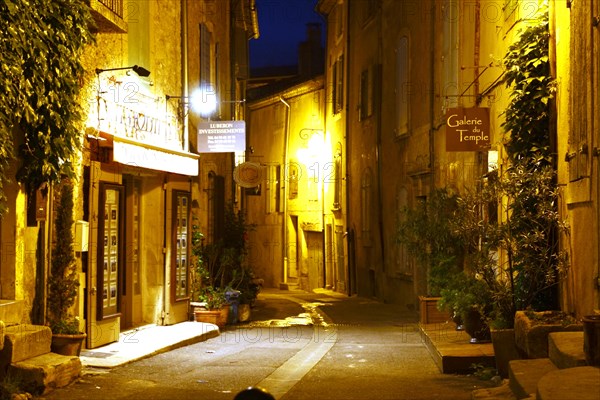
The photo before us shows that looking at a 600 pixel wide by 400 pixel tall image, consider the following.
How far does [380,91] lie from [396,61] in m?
1.79

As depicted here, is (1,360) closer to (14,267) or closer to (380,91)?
(14,267)

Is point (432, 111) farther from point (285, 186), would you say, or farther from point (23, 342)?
point (285, 186)

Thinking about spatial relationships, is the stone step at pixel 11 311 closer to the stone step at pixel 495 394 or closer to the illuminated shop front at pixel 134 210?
the illuminated shop front at pixel 134 210

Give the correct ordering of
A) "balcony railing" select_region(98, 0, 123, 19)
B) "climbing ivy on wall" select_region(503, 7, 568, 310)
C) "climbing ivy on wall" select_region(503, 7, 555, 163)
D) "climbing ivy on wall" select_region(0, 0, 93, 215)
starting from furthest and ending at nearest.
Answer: "balcony railing" select_region(98, 0, 123, 19)
"climbing ivy on wall" select_region(503, 7, 555, 163)
"climbing ivy on wall" select_region(503, 7, 568, 310)
"climbing ivy on wall" select_region(0, 0, 93, 215)

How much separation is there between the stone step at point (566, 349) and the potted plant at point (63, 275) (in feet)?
18.7

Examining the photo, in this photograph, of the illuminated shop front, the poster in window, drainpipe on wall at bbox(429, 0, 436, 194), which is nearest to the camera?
the illuminated shop front

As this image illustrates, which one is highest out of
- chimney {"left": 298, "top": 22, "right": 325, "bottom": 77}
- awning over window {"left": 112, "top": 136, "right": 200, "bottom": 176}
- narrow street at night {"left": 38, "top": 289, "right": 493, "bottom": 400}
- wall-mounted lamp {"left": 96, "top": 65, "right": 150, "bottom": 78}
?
chimney {"left": 298, "top": 22, "right": 325, "bottom": 77}

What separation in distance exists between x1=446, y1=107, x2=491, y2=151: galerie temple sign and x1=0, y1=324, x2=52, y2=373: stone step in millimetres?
6797

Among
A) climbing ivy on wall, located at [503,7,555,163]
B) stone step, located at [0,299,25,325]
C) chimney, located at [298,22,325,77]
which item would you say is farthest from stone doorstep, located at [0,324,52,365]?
chimney, located at [298,22,325,77]

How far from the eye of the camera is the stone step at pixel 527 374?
679 cm

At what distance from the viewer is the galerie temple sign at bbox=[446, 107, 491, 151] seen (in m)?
12.7

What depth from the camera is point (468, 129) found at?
41.8 ft

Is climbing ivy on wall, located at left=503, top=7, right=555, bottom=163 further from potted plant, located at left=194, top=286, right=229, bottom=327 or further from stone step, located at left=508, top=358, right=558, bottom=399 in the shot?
potted plant, located at left=194, top=286, right=229, bottom=327

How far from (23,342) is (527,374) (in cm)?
535
